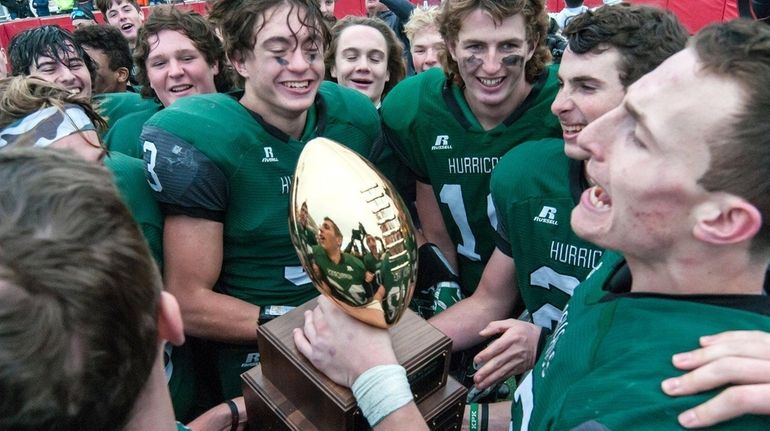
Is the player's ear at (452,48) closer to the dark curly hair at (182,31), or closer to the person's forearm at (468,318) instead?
the person's forearm at (468,318)

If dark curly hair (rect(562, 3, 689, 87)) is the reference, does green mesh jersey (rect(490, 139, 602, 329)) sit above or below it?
below

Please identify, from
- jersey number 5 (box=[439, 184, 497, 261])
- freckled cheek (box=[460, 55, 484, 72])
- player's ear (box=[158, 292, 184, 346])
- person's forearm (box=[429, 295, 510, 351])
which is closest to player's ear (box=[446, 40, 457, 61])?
freckled cheek (box=[460, 55, 484, 72])

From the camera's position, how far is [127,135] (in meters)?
2.62

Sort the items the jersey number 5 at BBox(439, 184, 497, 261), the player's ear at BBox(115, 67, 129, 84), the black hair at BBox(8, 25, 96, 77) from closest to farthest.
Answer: the jersey number 5 at BBox(439, 184, 497, 261) → the black hair at BBox(8, 25, 96, 77) → the player's ear at BBox(115, 67, 129, 84)

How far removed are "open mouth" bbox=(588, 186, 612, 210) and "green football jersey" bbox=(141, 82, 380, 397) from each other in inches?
→ 40.8

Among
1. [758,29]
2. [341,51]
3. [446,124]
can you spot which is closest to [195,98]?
[446,124]

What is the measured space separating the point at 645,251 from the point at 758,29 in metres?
0.47

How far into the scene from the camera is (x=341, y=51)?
127 inches

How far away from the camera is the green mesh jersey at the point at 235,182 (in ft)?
5.81

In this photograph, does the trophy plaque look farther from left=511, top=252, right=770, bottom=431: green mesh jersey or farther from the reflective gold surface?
left=511, top=252, right=770, bottom=431: green mesh jersey

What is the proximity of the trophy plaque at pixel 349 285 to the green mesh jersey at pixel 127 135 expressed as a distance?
1602mm

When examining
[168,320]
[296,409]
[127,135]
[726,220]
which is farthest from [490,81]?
[168,320]

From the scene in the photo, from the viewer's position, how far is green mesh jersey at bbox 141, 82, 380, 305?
5.81 ft

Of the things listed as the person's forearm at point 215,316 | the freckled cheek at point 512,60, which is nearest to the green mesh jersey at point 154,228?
the person's forearm at point 215,316
